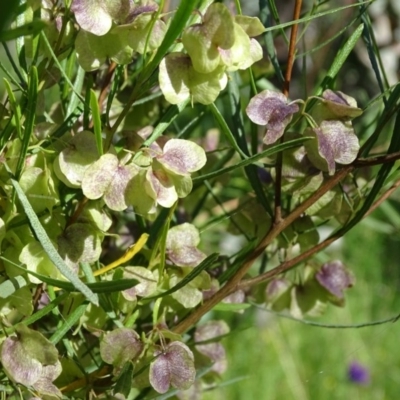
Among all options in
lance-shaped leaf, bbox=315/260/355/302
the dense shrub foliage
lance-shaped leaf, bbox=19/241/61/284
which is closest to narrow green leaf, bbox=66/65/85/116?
the dense shrub foliage

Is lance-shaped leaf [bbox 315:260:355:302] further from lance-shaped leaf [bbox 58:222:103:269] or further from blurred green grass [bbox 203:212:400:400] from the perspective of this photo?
blurred green grass [bbox 203:212:400:400]

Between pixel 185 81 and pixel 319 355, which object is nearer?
pixel 185 81

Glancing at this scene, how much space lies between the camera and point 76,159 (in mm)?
395

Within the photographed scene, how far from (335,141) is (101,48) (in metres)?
0.14

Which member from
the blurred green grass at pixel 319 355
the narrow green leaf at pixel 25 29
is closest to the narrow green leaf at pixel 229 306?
the narrow green leaf at pixel 25 29

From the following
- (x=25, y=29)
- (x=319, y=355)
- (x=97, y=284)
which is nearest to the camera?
(x=25, y=29)

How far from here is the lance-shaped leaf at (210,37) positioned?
35 centimetres

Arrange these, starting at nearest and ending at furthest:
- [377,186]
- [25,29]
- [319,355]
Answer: [25,29] < [377,186] < [319,355]

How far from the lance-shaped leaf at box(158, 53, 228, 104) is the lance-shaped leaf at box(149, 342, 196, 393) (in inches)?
5.5

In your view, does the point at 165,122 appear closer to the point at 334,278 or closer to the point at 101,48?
the point at 101,48

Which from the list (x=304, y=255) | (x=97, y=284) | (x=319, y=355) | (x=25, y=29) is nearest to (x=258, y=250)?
(x=304, y=255)

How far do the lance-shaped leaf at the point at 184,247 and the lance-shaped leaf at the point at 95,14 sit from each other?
145mm

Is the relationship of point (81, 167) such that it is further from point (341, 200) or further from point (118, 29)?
point (341, 200)

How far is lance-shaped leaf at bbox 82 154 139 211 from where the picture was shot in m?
0.38
